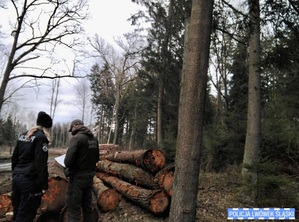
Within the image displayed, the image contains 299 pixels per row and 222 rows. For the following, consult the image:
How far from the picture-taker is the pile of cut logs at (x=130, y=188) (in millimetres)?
6512

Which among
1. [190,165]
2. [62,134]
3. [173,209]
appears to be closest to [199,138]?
[190,165]

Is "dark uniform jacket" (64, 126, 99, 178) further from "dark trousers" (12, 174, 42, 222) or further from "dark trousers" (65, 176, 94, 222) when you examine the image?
"dark trousers" (12, 174, 42, 222)

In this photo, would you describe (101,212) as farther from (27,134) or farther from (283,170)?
(283,170)

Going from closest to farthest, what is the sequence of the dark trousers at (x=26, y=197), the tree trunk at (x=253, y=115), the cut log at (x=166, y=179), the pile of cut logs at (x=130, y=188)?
1. the dark trousers at (x=26, y=197)
2. the pile of cut logs at (x=130, y=188)
3. the cut log at (x=166, y=179)
4. the tree trunk at (x=253, y=115)

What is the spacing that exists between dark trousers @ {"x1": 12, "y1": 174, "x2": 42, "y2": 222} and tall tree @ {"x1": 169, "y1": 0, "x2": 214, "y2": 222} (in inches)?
90.7

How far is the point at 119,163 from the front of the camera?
30.1 ft

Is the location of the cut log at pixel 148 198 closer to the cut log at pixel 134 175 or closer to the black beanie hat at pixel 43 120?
the cut log at pixel 134 175

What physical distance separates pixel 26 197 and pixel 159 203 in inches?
117

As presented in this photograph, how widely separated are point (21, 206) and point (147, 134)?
34768 millimetres

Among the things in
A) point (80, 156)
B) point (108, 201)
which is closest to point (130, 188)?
point (108, 201)

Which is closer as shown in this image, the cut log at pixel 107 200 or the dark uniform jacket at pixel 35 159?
the dark uniform jacket at pixel 35 159

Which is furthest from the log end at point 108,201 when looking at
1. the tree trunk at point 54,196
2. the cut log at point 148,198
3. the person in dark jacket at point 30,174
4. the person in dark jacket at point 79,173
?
the person in dark jacket at point 30,174

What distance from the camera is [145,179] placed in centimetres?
745

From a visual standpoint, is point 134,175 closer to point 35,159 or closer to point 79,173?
point 79,173
